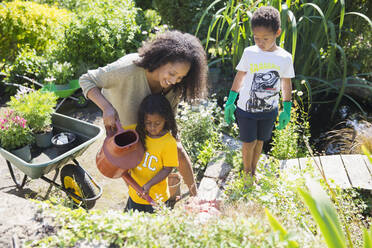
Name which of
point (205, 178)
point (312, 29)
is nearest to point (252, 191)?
point (205, 178)

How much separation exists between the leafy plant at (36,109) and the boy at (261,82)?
142 cm

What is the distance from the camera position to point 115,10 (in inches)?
170

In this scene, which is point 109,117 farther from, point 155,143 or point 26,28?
point 26,28

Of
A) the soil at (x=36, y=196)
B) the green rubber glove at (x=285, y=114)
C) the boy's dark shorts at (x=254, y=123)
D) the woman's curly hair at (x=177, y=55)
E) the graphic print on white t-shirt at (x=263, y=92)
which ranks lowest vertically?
the soil at (x=36, y=196)

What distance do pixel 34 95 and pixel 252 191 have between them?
1.83 meters

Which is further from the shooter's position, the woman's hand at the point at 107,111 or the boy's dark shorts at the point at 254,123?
the boy's dark shorts at the point at 254,123

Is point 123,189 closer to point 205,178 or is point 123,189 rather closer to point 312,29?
point 205,178

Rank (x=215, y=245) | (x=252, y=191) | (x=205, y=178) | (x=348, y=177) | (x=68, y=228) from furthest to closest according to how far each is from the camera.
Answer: (x=205, y=178) < (x=348, y=177) < (x=252, y=191) < (x=68, y=228) < (x=215, y=245)

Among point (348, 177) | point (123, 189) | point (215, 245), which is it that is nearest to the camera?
point (215, 245)

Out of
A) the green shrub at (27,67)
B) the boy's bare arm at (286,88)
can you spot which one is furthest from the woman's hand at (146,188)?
the green shrub at (27,67)

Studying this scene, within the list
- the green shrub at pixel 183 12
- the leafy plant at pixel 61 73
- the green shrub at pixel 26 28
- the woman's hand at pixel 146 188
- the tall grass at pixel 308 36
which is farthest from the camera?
the green shrub at pixel 183 12

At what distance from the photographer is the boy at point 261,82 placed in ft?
6.57

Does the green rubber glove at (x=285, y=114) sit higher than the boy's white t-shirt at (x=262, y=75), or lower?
lower

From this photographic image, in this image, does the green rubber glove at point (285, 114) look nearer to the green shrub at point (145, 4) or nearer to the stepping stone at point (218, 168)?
the stepping stone at point (218, 168)
